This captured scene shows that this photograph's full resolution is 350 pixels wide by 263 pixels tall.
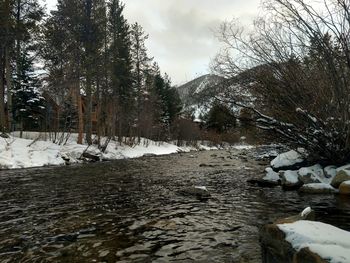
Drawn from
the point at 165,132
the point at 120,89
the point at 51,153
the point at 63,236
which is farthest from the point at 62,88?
the point at 165,132

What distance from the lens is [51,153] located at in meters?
23.2

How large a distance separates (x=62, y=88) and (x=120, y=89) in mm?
14336

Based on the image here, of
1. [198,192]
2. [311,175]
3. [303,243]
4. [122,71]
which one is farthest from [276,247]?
[122,71]

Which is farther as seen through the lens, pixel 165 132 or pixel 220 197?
pixel 165 132

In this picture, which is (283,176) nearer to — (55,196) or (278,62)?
(278,62)

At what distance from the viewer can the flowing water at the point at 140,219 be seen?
19.2 ft

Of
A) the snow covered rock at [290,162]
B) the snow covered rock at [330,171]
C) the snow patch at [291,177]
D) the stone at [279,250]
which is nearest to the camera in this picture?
the stone at [279,250]

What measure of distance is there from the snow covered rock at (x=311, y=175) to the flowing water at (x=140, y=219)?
0.98 meters

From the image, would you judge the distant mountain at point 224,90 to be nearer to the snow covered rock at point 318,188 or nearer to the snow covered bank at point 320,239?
the snow covered rock at point 318,188

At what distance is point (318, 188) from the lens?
1122 centimetres

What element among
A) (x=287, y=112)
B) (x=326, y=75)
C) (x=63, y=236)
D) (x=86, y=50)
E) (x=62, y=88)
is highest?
(x=86, y=50)

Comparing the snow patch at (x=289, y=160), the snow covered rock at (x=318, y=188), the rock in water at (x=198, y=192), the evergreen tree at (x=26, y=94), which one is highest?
the evergreen tree at (x=26, y=94)

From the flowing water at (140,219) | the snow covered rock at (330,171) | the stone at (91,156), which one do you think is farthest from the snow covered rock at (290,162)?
the stone at (91,156)

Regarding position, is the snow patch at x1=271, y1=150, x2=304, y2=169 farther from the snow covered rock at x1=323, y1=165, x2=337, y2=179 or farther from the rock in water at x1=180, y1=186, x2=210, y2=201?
the rock in water at x1=180, y1=186, x2=210, y2=201
